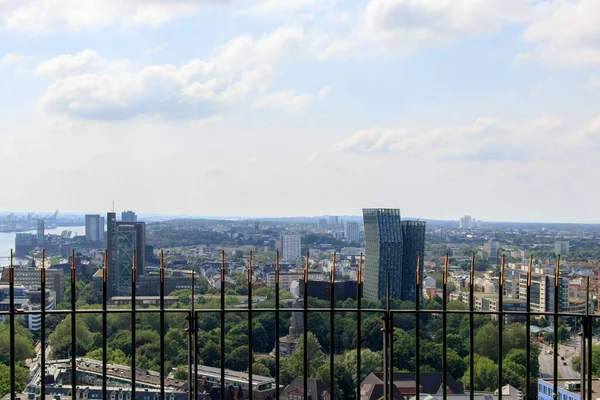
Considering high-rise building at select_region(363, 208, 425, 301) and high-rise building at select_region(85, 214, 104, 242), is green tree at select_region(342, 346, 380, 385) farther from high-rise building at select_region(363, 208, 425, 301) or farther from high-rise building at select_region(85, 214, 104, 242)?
high-rise building at select_region(85, 214, 104, 242)

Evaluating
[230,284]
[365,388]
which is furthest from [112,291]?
[365,388]

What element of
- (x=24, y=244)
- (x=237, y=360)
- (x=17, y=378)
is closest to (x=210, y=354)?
(x=237, y=360)

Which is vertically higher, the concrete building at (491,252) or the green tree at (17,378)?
the concrete building at (491,252)

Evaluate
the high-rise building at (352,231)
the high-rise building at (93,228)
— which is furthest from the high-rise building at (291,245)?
the high-rise building at (352,231)

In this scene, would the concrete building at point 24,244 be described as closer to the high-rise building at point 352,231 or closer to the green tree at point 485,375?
the high-rise building at point 352,231

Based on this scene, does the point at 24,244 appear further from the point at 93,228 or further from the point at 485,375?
the point at 485,375

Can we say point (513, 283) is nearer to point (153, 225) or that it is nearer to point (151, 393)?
point (151, 393)
